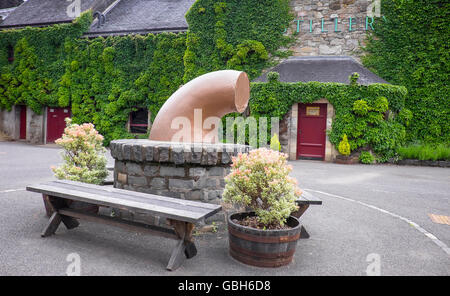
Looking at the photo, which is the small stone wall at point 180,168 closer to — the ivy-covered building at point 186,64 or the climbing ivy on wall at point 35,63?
the ivy-covered building at point 186,64

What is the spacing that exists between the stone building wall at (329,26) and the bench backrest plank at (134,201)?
12492 millimetres

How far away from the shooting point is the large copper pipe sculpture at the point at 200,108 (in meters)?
5.04

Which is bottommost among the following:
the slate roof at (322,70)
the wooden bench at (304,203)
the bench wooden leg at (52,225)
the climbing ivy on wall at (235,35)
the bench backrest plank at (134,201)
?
the bench wooden leg at (52,225)

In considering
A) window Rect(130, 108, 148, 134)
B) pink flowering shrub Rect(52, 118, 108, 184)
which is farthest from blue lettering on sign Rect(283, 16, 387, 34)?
pink flowering shrub Rect(52, 118, 108, 184)

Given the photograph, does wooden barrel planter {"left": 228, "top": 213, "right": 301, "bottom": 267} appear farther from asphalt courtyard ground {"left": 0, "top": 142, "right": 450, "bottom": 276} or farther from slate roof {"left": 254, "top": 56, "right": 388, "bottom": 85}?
slate roof {"left": 254, "top": 56, "right": 388, "bottom": 85}

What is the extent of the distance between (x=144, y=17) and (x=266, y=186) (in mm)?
18040

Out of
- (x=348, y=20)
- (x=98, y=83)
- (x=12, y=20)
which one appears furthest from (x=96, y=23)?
(x=348, y=20)

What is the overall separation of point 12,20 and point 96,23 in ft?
20.1

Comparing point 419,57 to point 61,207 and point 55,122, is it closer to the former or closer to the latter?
point 61,207

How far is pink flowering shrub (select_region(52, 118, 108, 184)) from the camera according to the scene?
4.98 meters

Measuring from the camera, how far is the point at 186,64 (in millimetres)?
15633

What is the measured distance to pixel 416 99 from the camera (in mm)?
13344

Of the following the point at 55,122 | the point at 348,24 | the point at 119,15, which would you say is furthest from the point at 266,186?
the point at 119,15
